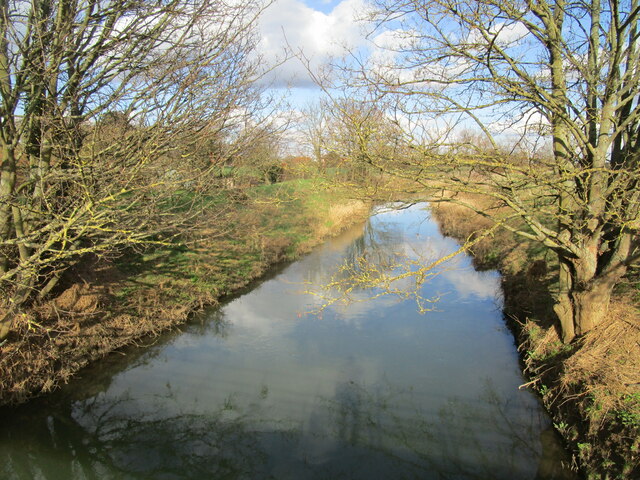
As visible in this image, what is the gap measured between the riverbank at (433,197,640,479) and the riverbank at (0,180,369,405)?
154 inches

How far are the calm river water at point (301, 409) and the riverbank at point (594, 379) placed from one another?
42cm

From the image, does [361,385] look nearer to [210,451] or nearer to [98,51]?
[210,451]

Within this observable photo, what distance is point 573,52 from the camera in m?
6.84

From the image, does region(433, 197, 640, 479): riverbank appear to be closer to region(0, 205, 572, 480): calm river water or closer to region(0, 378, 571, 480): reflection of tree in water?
region(0, 205, 572, 480): calm river water

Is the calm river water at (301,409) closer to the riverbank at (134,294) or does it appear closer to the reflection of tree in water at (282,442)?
the reflection of tree in water at (282,442)

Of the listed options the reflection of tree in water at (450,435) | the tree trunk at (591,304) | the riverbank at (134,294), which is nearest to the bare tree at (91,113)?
the riverbank at (134,294)

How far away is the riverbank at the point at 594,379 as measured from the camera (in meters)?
4.93

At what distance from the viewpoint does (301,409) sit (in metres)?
7.08

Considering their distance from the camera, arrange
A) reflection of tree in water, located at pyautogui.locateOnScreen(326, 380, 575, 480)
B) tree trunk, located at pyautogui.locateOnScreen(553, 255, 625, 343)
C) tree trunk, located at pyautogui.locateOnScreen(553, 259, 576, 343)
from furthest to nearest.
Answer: tree trunk, located at pyautogui.locateOnScreen(553, 259, 576, 343) < tree trunk, located at pyautogui.locateOnScreen(553, 255, 625, 343) < reflection of tree in water, located at pyautogui.locateOnScreen(326, 380, 575, 480)

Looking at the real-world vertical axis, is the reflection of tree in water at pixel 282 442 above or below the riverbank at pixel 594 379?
below

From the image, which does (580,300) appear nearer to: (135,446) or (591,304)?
(591,304)

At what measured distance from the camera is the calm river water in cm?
590

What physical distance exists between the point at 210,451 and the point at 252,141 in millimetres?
5687

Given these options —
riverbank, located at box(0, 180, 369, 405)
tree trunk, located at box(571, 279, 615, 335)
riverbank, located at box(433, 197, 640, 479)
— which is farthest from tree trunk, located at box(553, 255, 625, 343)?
riverbank, located at box(0, 180, 369, 405)
